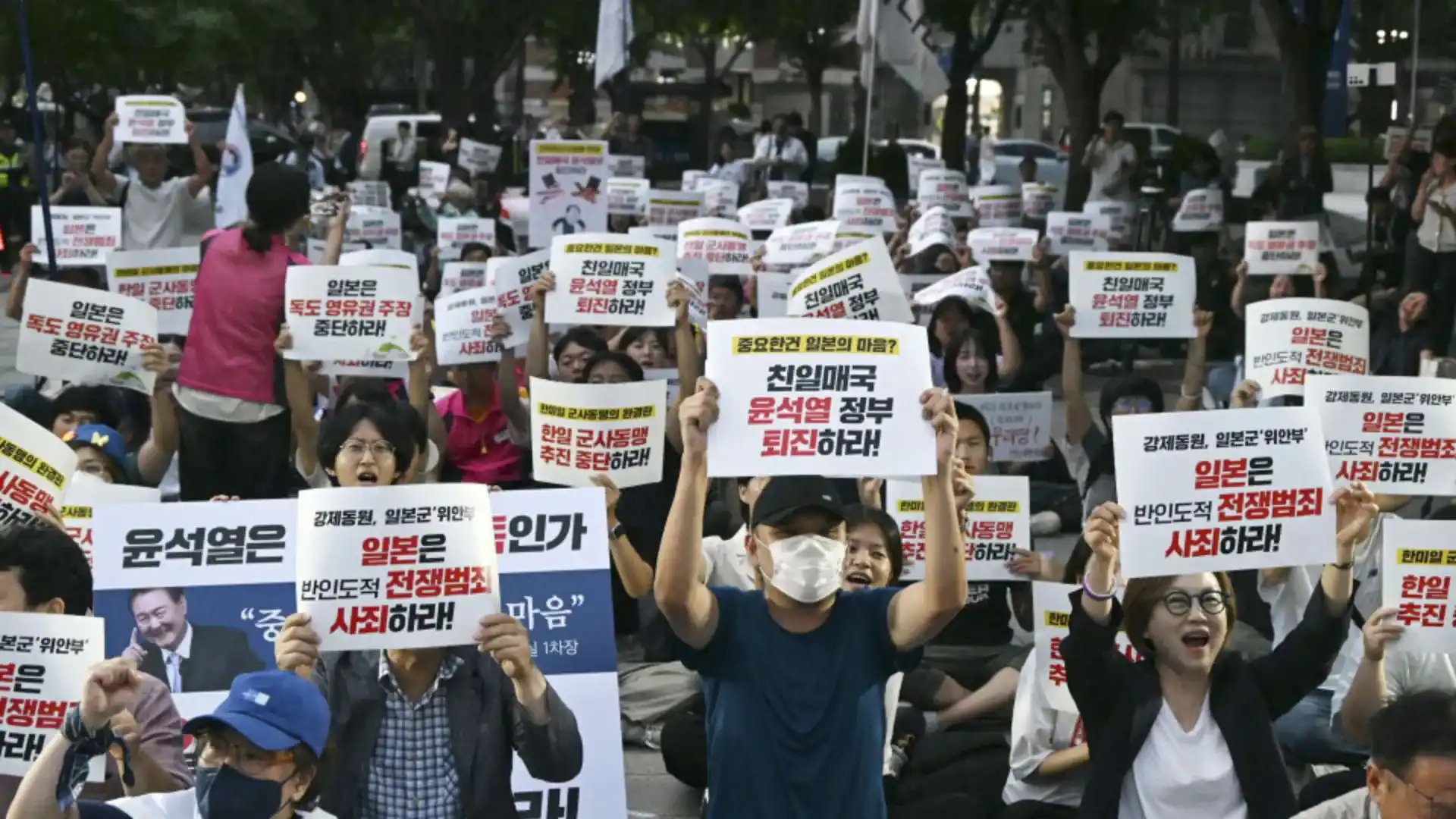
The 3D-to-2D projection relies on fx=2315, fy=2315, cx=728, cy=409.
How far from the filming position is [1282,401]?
9.52 m

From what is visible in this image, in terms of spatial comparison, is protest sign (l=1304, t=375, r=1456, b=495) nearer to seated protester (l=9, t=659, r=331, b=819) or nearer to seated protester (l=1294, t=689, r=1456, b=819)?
seated protester (l=1294, t=689, r=1456, b=819)

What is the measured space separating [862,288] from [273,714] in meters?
5.78

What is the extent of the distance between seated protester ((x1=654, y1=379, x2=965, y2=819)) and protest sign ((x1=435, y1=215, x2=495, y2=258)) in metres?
10.6

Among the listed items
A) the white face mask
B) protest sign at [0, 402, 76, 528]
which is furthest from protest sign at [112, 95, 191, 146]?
the white face mask

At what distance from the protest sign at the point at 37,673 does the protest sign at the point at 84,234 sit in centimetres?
828

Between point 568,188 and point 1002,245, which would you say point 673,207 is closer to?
point 568,188

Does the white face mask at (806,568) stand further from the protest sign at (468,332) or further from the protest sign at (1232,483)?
the protest sign at (468,332)

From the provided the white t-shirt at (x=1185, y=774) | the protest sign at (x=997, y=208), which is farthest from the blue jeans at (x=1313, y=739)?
the protest sign at (x=997, y=208)

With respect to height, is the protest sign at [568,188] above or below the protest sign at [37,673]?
above

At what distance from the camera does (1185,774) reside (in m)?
5.12

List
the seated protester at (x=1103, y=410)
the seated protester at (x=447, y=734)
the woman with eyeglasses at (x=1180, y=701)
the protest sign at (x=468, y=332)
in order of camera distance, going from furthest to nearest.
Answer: the protest sign at (x=468, y=332), the seated protester at (x=1103, y=410), the woman with eyeglasses at (x=1180, y=701), the seated protester at (x=447, y=734)

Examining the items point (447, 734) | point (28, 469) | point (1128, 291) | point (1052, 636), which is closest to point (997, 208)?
point (1128, 291)

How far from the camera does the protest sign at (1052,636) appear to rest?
635 centimetres

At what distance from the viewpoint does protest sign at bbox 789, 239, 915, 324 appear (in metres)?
9.49
